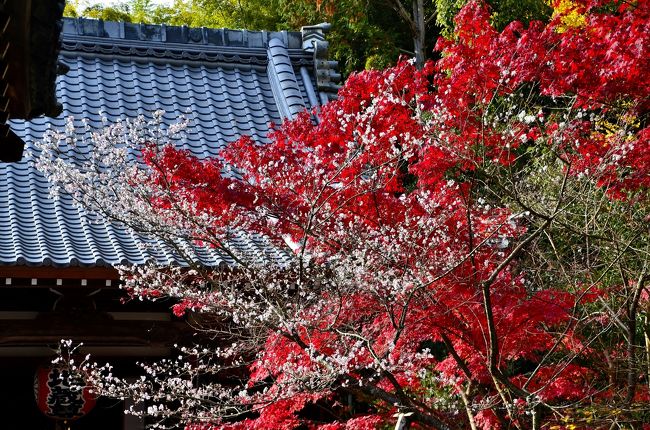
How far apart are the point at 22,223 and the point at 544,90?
450 cm

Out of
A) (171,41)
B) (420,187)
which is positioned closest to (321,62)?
(171,41)

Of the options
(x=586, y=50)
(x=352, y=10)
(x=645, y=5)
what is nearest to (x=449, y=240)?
(x=586, y=50)

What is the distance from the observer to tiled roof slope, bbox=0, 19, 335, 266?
907 centimetres

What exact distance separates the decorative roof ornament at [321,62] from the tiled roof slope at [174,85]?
4 centimetres

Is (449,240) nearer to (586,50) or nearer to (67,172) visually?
(586,50)

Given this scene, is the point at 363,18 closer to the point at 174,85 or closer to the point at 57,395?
the point at 174,85

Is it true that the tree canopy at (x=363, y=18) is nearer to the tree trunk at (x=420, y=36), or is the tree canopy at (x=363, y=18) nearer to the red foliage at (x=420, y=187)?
the tree trunk at (x=420, y=36)

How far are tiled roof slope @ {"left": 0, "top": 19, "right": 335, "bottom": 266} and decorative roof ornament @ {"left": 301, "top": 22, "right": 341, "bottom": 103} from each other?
42mm

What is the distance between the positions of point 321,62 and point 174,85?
5.96 ft

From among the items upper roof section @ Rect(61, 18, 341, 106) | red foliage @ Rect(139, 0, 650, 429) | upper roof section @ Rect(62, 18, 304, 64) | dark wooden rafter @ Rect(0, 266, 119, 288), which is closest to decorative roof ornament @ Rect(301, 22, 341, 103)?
upper roof section @ Rect(61, 18, 341, 106)

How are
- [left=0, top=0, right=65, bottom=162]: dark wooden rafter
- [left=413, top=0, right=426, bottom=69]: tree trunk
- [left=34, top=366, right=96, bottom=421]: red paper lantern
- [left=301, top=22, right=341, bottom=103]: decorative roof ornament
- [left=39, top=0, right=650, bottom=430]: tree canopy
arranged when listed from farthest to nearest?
[left=413, top=0, right=426, bottom=69]: tree trunk, [left=301, top=22, right=341, bottom=103]: decorative roof ornament, [left=34, top=366, right=96, bottom=421]: red paper lantern, [left=39, top=0, right=650, bottom=430]: tree canopy, [left=0, top=0, right=65, bottom=162]: dark wooden rafter

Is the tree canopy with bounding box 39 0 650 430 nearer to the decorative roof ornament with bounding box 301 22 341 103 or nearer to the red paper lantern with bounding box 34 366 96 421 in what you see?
the red paper lantern with bounding box 34 366 96 421

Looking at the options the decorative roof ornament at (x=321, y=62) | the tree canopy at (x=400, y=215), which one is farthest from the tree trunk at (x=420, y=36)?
the tree canopy at (x=400, y=215)

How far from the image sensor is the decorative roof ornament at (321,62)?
37.7ft
